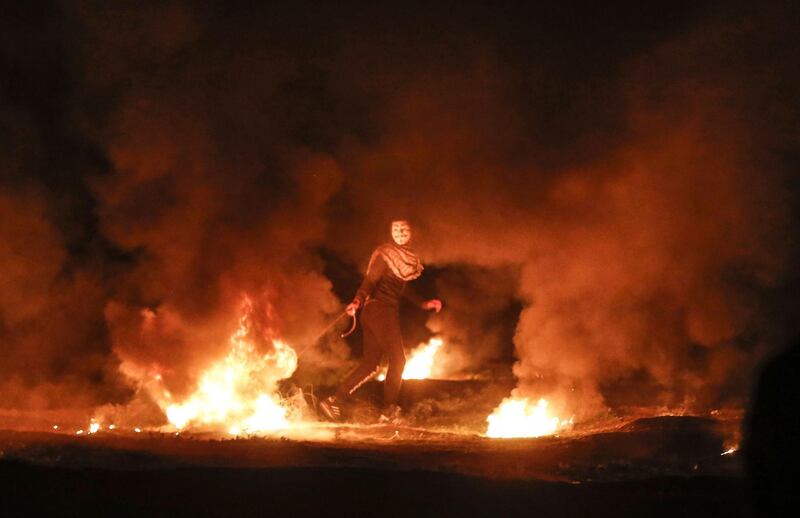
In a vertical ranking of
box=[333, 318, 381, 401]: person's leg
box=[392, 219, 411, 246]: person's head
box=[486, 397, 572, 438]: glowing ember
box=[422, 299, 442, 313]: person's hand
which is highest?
box=[392, 219, 411, 246]: person's head

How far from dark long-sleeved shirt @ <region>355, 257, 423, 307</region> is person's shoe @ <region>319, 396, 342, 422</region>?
126cm

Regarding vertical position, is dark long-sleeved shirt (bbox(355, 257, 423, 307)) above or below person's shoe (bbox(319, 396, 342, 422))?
above

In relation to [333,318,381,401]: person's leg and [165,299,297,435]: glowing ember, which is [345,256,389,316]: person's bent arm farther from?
[165,299,297,435]: glowing ember

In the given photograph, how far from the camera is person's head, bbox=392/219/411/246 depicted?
9.98m

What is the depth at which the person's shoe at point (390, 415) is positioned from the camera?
9.84 m

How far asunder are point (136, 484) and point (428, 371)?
6.51m

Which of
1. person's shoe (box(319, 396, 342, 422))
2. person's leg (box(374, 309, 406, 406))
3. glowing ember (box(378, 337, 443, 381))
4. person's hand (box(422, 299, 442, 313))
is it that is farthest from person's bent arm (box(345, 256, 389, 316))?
glowing ember (box(378, 337, 443, 381))

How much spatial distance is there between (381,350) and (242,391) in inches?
79.7

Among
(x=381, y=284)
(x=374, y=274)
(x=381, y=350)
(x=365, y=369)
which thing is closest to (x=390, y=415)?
(x=365, y=369)

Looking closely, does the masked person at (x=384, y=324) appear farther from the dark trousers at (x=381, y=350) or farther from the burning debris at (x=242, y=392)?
the burning debris at (x=242, y=392)

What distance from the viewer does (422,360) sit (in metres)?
12.7

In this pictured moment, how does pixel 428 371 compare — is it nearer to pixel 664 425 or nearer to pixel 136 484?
pixel 664 425

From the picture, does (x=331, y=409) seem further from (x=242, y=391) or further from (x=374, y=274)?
(x=374, y=274)

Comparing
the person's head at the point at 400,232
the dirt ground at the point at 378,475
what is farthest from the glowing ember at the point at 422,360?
the dirt ground at the point at 378,475
